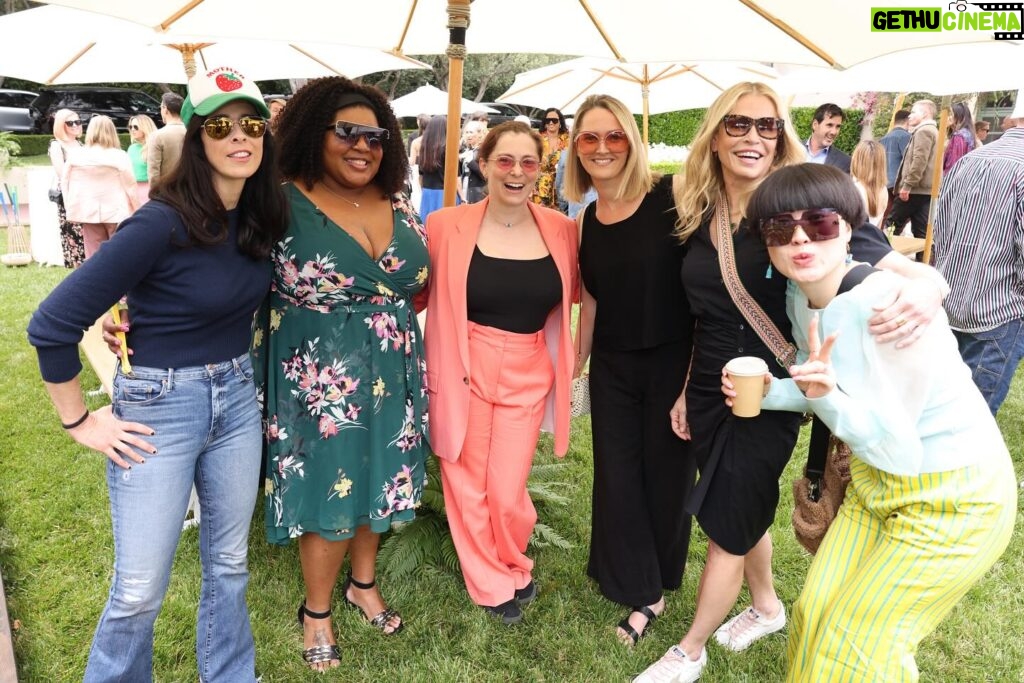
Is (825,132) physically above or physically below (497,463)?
above

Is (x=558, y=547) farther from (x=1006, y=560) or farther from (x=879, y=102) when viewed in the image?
(x=879, y=102)

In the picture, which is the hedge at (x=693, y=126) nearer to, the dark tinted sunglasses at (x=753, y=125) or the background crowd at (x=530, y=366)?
the background crowd at (x=530, y=366)

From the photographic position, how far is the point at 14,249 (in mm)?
11031

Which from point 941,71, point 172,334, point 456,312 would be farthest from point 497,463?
point 941,71

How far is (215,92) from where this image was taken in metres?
2.08

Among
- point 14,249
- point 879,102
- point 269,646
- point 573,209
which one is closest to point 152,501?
point 269,646

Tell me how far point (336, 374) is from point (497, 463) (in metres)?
0.92

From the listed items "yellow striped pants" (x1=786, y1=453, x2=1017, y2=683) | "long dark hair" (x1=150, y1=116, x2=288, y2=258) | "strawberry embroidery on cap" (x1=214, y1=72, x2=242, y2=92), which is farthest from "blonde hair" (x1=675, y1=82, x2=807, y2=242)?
"strawberry embroidery on cap" (x1=214, y1=72, x2=242, y2=92)

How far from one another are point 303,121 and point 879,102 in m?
19.1

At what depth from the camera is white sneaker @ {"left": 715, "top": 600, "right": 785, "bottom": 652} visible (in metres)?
3.16

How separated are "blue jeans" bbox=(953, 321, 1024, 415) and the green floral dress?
3.25m

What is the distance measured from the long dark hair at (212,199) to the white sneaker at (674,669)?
2.21 metres
